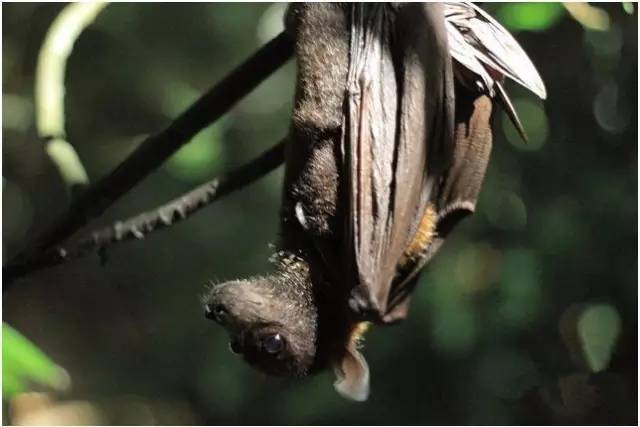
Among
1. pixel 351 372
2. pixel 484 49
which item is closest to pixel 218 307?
pixel 351 372

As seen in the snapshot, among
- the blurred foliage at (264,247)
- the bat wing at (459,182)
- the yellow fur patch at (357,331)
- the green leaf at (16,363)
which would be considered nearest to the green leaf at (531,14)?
the blurred foliage at (264,247)

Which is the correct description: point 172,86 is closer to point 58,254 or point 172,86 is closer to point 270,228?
point 270,228

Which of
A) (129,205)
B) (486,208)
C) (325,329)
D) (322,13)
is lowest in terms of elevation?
(486,208)

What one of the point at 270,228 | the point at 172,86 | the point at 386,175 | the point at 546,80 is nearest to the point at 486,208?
the point at 546,80

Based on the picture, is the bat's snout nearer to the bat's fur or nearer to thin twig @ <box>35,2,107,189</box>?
the bat's fur

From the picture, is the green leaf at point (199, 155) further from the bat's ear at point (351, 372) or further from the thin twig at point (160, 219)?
the bat's ear at point (351, 372)

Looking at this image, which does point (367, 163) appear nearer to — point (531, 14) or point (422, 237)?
point (422, 237)
